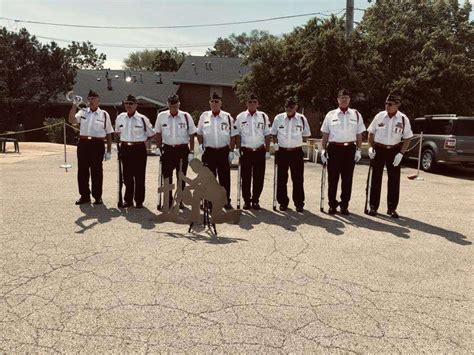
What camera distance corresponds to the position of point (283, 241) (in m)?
5.77

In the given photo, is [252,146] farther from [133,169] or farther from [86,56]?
[86,56]

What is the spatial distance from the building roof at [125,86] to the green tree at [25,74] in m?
4.05

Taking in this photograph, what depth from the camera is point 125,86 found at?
119ft

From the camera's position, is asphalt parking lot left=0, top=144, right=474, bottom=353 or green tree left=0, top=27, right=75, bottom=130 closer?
asphalt parking lot left=0, top=144, right=474, bottom=353

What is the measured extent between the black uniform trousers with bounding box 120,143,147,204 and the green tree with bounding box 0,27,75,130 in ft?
72.4

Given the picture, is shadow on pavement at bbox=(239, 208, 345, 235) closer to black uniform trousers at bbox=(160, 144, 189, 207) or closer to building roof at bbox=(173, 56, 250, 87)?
black uniform trousers at bbox=(160, 144, 189, 207)

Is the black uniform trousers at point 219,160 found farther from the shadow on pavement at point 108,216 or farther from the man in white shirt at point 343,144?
the man in white shirt at point 343,144

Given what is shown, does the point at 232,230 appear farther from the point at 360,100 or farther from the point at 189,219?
the point at 360,100

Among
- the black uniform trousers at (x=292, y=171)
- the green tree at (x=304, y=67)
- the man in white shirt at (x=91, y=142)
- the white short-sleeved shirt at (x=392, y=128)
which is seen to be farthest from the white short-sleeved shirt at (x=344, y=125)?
the green tree at (x=304, y=67)

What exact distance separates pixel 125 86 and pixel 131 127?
30.2m

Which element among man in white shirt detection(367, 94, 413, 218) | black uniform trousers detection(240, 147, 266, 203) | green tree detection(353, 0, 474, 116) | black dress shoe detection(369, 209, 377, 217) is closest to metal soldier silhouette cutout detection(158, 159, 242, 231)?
black uniform trousers detection(240, 147, 266, 203)

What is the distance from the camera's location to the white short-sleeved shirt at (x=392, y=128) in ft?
23.8

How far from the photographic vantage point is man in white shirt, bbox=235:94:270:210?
7.58 m

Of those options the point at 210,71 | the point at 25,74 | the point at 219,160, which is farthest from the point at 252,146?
the point at 210,71
